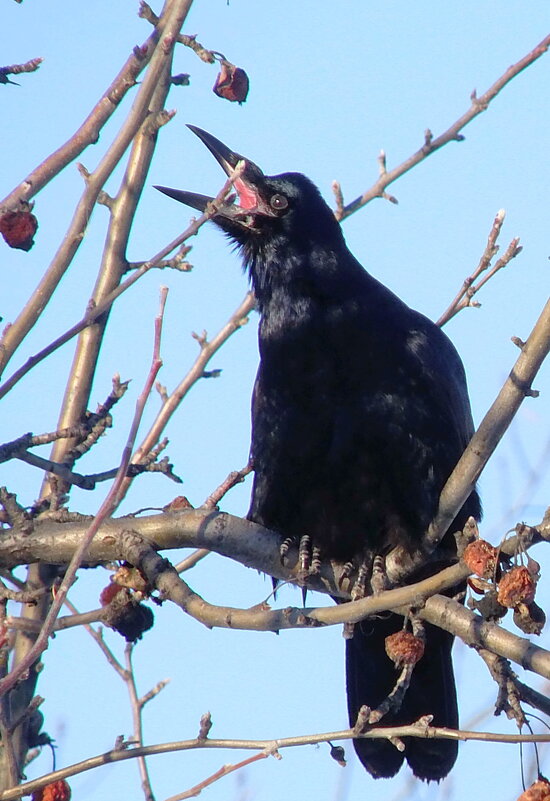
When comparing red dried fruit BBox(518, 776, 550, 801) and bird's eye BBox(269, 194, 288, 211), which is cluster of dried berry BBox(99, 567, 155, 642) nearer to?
red dried fruit BBox(518, 776, 550, 801)

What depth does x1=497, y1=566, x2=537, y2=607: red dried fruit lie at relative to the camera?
9.77 feet

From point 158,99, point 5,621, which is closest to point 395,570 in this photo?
point 5,621

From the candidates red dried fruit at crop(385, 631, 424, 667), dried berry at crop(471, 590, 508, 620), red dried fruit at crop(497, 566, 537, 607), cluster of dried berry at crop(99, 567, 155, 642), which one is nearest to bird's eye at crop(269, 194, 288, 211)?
cluster of dried berry at crop(99, 567, 155, 642)

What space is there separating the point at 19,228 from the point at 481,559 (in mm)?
1629

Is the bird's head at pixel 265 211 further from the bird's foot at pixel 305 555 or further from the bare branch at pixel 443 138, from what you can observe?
the bird's foot at pixel 305 555

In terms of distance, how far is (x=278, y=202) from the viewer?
547 cm

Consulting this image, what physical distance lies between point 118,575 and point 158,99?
181 centimetres

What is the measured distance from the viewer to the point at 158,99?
432 cm

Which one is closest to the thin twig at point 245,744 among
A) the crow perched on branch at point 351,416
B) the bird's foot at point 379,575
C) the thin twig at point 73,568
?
the thin twig at point 73,568

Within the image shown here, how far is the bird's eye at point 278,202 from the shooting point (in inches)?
215

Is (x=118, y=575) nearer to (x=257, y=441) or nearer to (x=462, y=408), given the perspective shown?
(x=257, y=441)

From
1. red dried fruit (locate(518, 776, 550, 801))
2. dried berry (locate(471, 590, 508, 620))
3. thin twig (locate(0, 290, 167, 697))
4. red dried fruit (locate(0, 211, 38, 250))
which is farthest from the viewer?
red dried fruit (locate(0, 211, 38, 250))

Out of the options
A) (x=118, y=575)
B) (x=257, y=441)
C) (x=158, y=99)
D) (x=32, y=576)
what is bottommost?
(x=118, y=575)

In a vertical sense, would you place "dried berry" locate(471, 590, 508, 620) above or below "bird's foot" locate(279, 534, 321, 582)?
below
